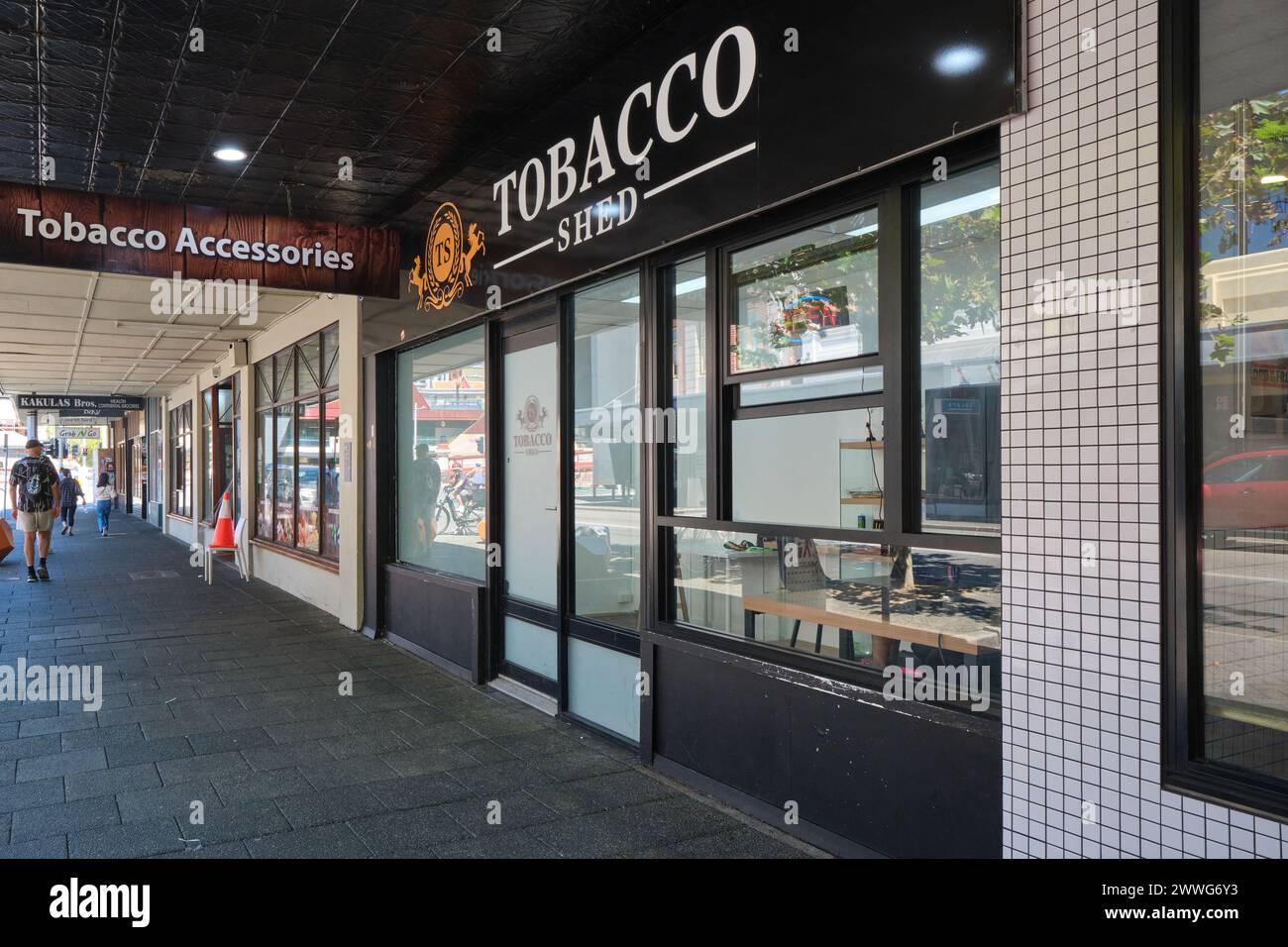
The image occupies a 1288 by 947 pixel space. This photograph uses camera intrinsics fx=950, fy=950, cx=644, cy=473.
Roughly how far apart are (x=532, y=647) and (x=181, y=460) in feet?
60.4

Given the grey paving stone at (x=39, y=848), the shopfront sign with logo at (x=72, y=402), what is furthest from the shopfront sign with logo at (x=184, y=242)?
the shopfront sign with logo at (x=72, y=402)

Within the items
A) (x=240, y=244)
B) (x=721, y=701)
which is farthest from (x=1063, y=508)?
(x=240, y=244)

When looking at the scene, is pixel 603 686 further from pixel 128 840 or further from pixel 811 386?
pixel 128 840

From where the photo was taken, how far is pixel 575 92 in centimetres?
543

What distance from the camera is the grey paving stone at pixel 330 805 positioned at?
4.18m

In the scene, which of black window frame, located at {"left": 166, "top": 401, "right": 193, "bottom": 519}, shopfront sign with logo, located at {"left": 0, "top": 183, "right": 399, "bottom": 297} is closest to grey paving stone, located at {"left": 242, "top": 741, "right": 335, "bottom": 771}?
shopfront sign with logo, located at {"left": 0, "top": 183, "right": 399, "bottom": 297}

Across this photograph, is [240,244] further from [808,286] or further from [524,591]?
[808,286]

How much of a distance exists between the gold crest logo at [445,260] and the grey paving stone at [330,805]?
12.0 ft

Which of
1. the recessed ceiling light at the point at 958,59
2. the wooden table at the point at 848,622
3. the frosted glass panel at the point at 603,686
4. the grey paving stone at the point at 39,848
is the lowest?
the grey paving stone at the point at 39,848

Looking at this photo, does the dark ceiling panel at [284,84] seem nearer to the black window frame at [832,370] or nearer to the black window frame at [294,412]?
the black window frame at [832,370]

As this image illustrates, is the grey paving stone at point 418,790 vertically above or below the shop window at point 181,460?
below

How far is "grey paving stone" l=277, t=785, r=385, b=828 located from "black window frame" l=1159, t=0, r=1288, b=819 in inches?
129

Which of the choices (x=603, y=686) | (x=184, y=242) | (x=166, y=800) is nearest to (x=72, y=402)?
(x=184, y=242)

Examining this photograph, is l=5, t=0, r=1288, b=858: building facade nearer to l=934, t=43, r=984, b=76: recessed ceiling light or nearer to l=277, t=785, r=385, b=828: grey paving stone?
l=934, t=43, r=984, b=76: recessed ceiling light
